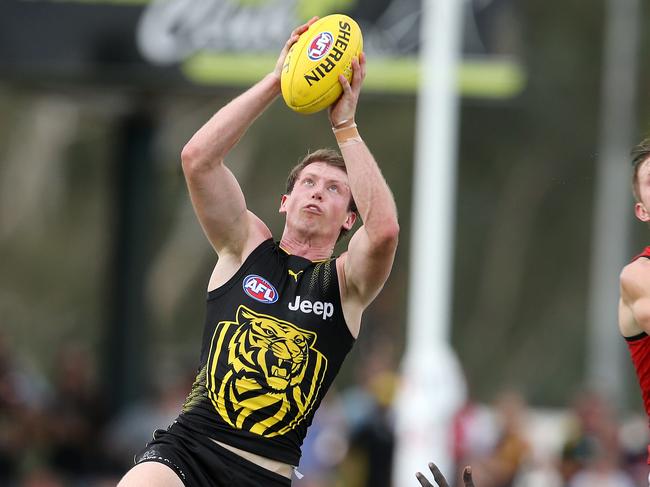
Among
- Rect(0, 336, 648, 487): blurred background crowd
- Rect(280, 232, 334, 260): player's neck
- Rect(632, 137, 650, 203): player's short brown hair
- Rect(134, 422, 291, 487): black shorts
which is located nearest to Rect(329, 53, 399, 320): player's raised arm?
Rect(280, 232, 334, 260): player's neck

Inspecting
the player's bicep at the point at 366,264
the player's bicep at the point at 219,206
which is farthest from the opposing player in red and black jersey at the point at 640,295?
the player's bicep at the point at 219,206

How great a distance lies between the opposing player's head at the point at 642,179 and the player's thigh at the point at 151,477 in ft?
7.84

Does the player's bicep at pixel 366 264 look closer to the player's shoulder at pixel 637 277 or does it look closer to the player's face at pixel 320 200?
the player's face at pixel 320 200

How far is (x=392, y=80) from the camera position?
1489cm

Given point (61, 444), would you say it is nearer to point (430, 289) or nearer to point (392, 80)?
point (430, 289)

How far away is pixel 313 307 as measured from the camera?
21.0 ft

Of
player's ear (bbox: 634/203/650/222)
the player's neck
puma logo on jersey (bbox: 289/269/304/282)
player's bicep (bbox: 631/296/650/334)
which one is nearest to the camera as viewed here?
player's bicep (bbox: 631/296/650/334)

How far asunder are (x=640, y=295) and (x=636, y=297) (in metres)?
0.03

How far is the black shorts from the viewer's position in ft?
20.4

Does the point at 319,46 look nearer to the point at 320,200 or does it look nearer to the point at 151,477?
the point at 320,200

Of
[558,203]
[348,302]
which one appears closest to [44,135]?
[558,203]

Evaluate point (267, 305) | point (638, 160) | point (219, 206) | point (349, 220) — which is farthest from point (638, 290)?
point (219, 206)

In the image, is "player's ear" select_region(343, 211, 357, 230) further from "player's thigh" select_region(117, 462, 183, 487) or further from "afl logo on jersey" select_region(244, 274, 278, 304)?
"player's thigh" select_region(117, 462, 183, 487)

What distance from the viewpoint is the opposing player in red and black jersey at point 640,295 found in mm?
6219
